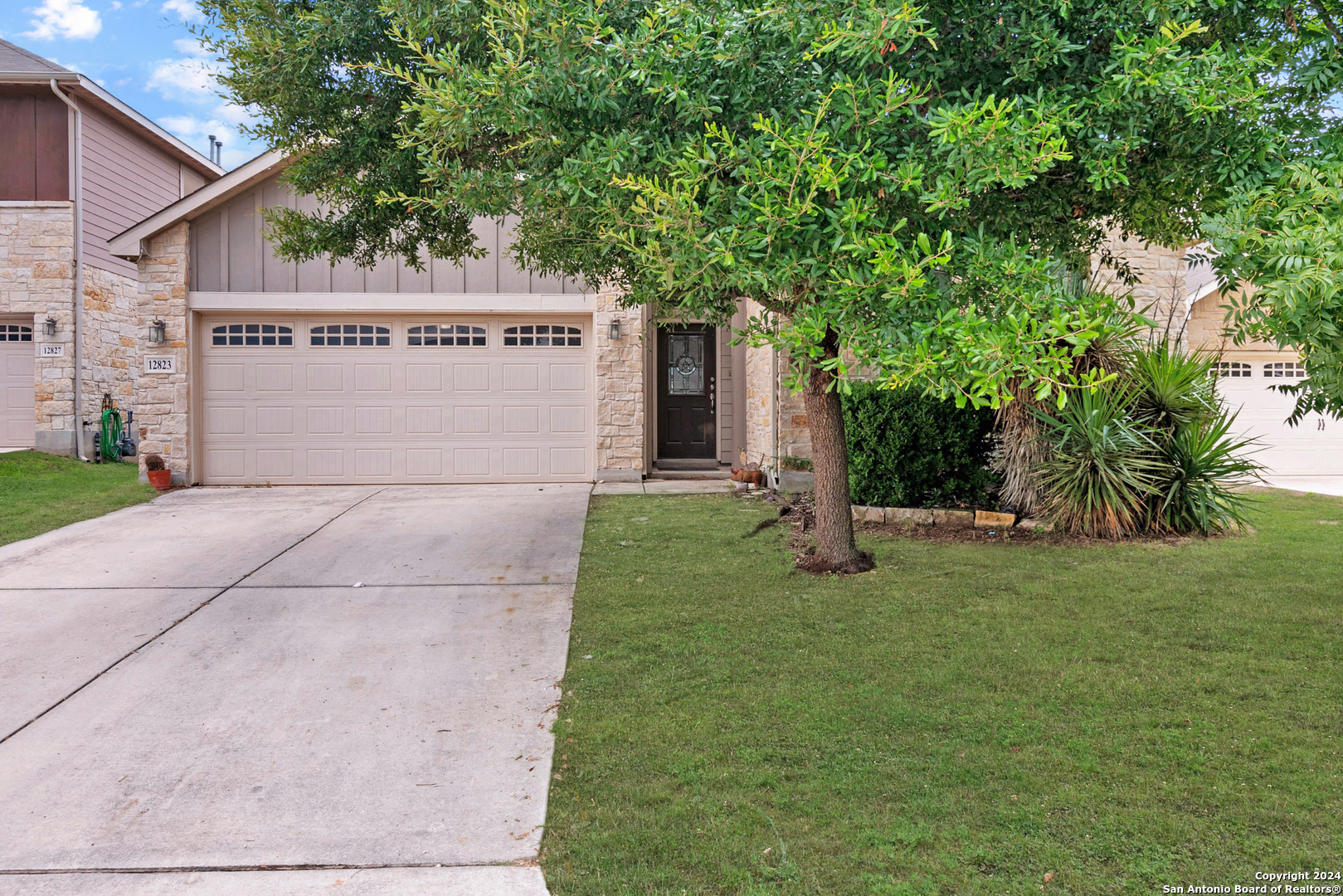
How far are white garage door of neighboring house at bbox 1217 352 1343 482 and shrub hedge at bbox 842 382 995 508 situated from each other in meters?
7.10

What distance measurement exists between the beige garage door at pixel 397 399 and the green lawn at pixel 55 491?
1.33m

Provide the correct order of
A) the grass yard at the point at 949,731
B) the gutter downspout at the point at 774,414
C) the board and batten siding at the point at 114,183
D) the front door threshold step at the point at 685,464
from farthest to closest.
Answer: the board and batten siding at the point at 114,183
the front door threshold step at the point at 685,464
the gutter downspout at the point at 774,414
the grass yard at the point at 949,731

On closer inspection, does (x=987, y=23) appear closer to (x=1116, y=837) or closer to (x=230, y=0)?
(x=1116, y=837)

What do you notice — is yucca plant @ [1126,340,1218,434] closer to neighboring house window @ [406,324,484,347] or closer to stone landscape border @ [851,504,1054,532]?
stone landscape border @ [851,504,1054,532]

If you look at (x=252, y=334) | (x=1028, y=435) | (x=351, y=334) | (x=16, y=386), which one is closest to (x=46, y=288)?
(x=16, y=386)

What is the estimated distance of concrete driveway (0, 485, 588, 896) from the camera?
259 cm

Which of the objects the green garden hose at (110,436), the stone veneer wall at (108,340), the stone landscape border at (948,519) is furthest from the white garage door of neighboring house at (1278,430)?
the green garden hose at (110,436)

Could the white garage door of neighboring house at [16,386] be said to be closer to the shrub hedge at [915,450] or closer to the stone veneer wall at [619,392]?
the stone veneer wall at [619,392]

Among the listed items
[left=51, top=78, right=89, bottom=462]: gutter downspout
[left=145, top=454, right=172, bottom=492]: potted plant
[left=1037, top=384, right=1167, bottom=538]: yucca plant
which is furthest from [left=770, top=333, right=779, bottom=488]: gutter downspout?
[left=51, top=78, right=89, bottom=462]: gutter downspout

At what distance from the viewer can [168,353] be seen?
10.7m

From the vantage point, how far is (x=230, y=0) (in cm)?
579

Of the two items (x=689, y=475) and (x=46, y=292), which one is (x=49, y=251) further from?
(x=689, y=475)

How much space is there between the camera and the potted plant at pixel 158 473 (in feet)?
34.3

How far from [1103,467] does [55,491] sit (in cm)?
1186
